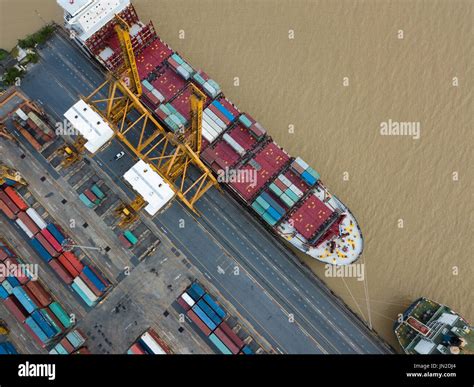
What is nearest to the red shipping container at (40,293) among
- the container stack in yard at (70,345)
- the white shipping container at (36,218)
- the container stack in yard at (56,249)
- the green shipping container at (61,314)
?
the green shipping container at (61,314)

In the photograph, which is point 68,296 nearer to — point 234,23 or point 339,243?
point 339,243

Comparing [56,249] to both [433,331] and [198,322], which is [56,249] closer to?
[198,322]

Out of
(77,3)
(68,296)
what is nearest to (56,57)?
(77,3)

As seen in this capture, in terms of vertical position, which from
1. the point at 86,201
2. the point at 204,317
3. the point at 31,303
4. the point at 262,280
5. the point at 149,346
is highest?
the point at 86,201

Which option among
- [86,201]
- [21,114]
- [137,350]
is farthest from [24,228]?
[137,350]

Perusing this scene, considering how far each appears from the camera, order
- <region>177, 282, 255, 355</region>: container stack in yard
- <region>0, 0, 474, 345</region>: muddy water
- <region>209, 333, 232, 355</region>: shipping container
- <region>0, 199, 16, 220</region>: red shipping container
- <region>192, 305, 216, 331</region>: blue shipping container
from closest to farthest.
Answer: <region>209, 333, 232, 355</region>: shipping container < <region>177, 282, 255, 355</region>: container stack in yard < <region>192, 305, 216, 331</region>: blue shipping container < <region>0, 0, 474, 345</region>: muddy water < <region>0, 199, 16, 220</region>: red shipping container

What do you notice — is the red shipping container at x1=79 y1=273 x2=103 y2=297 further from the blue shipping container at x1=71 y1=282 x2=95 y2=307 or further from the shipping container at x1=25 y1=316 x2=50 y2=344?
the shipping container at x1=25 y1=316 x2=50 y2=344

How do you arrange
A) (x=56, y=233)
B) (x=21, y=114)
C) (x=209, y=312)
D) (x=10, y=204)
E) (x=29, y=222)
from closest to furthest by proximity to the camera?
(x=209, y=312) < (x=56, y=233) < (x=29, y=222) < (x=10, y=204) < (x=21, y=114)

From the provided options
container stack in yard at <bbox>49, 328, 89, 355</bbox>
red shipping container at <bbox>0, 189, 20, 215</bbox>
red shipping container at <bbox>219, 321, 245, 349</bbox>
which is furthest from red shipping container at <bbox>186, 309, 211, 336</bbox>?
red shipping container at <bbox>0, 189, 20, 215</bbox>
